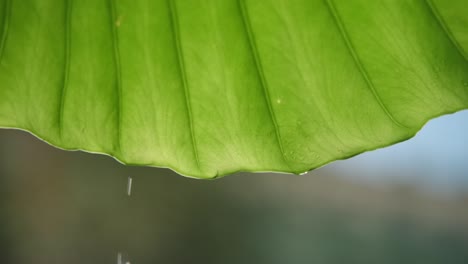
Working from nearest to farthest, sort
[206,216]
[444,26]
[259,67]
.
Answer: [444,26] → [259,67] → [206,216]

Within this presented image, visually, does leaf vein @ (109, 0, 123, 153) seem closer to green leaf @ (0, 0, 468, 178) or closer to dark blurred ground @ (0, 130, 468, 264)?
green leaf @ (0, 0, 468, 178)

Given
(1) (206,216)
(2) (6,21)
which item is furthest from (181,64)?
(1) (206,216)

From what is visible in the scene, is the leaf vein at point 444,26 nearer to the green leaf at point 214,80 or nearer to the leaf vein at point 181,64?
the green leaf at point 214,80

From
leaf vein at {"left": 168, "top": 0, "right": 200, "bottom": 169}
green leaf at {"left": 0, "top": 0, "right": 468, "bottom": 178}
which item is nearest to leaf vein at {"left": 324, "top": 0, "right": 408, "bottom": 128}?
green leaf at {"left": 0, "top": 0, "right": 468, "bottom": 178}

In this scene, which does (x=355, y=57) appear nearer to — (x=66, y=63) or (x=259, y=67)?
(x=259, y=67)

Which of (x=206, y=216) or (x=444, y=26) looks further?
(x=206, y=216)

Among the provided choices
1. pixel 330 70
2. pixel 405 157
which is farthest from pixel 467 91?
pixel 405 157

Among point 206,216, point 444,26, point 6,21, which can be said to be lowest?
point 444,26
